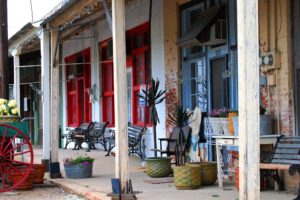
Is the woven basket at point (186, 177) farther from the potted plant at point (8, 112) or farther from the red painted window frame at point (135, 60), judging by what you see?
the red painted window frame at point (135, 60)

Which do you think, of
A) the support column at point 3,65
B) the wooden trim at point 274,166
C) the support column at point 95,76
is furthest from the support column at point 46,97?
the support column at point 95,76

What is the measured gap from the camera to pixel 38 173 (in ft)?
35.5

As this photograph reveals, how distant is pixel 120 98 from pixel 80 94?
11.8m

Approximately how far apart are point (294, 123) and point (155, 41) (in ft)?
18.2

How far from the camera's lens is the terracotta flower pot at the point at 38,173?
10742 millimetres

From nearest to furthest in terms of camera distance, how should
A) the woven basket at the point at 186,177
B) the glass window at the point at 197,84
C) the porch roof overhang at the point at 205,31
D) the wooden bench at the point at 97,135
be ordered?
the woven basket at the point at 186,177, the porch roof overhang at the point at 205,31, the glass window at the point at 197,84, the wooden bench at the point at 97,135

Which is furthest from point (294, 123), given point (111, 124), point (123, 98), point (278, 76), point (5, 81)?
point (111, 124)

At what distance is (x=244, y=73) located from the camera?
554 cm

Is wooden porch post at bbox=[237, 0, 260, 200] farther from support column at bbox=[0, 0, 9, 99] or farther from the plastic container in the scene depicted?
support column at bbox=[0, 0, 9, 99]

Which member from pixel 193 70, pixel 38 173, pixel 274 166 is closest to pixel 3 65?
pixel 38 173

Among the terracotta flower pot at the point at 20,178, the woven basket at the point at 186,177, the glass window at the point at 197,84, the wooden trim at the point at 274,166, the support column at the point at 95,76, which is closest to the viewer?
the wooden trim at the point at 274,166

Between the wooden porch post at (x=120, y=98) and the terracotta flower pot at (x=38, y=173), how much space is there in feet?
10.1

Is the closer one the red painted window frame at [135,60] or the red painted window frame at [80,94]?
the red painted window frame at [135,60]

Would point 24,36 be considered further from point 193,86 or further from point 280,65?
point 280,65
